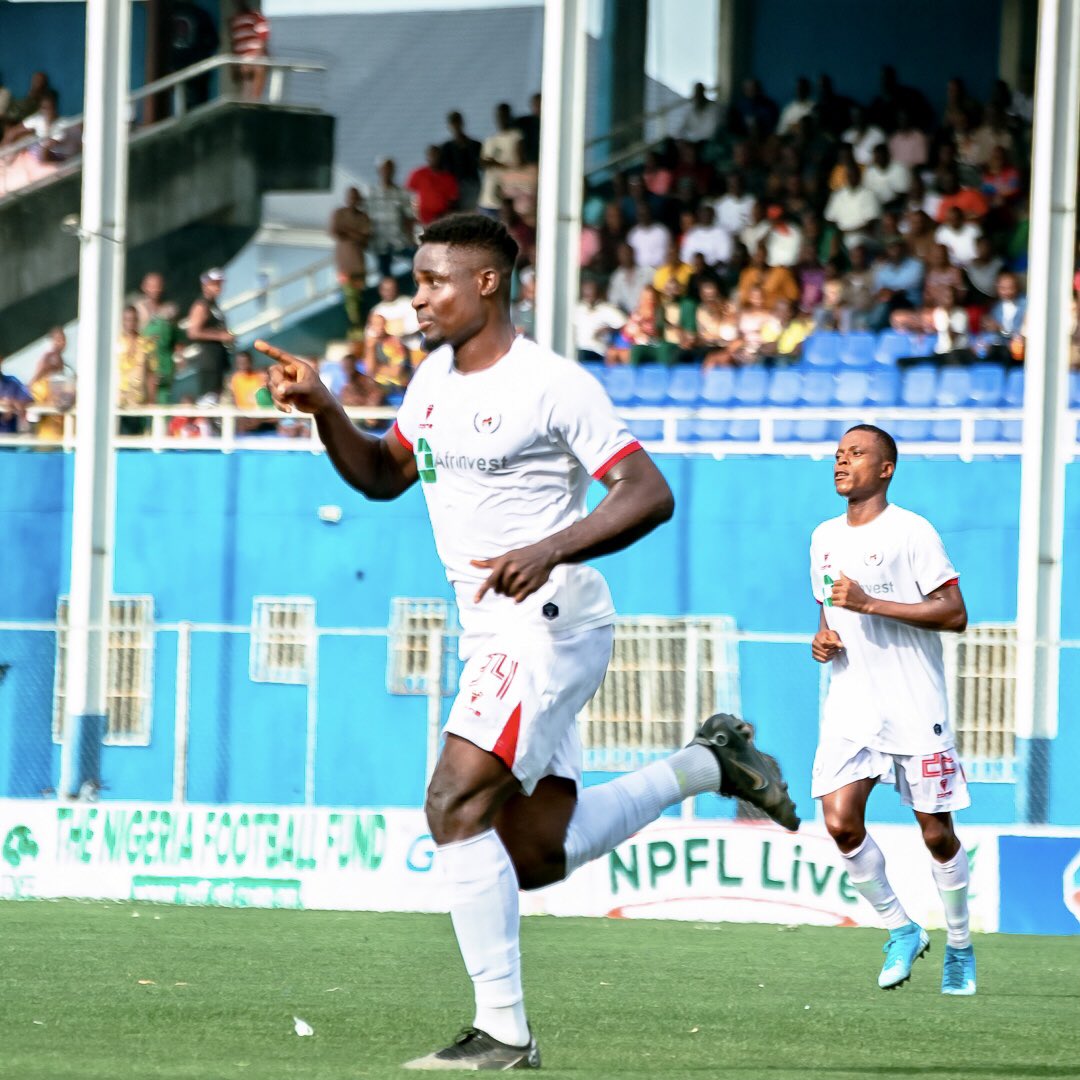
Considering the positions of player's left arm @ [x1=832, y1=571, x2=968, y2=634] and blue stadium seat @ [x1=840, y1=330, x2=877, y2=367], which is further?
blue stadium seat @ [x1=840, y1=330, x2=877, y2=367]

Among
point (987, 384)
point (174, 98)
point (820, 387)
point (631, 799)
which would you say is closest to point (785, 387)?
point (820, 387)

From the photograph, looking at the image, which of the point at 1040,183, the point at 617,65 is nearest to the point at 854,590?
the point at 1040,183

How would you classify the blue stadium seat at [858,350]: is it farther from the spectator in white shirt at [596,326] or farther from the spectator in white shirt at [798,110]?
the spectator in white shirt at [798,110]

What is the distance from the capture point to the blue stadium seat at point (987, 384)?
18531 millimetres

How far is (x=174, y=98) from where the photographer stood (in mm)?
25266

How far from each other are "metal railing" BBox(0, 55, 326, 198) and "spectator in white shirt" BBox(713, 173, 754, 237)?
5.71 m

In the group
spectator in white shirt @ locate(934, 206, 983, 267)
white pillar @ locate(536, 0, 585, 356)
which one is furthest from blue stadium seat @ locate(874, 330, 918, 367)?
white pillar @ locate(536, 0, 585, 356)

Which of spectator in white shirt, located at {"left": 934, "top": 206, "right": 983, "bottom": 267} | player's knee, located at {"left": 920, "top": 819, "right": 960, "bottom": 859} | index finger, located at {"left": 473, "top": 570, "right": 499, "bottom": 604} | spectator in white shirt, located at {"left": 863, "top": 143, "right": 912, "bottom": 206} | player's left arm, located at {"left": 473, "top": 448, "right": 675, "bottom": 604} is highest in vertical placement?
spectator in white shirt, located at {"left": 863, "top": 143, "right": 912, "bottom": 206}

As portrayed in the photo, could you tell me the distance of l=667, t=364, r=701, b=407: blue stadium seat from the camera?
19734mm

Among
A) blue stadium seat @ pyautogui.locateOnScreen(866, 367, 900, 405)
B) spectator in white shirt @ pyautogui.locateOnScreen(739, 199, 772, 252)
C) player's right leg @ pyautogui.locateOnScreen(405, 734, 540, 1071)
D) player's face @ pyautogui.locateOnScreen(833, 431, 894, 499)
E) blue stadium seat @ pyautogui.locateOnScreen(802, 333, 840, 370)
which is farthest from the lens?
spectator in white shirt @ pyautogui.locateOnScreen(739, 199, 772, 252)

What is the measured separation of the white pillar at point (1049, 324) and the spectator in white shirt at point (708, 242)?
4663 mm

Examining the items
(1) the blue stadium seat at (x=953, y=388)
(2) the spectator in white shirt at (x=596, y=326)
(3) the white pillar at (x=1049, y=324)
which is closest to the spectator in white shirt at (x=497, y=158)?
(2) the spectator in white shirt at (x=596, y=326)

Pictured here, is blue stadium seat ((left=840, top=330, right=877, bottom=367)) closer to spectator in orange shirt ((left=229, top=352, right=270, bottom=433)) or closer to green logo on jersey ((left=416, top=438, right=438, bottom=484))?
spectator in orange shirt ((left=229, top=352, right=270, bottom=433))

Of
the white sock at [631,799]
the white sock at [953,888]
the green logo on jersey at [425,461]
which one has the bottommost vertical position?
the white sock at [953,888]
